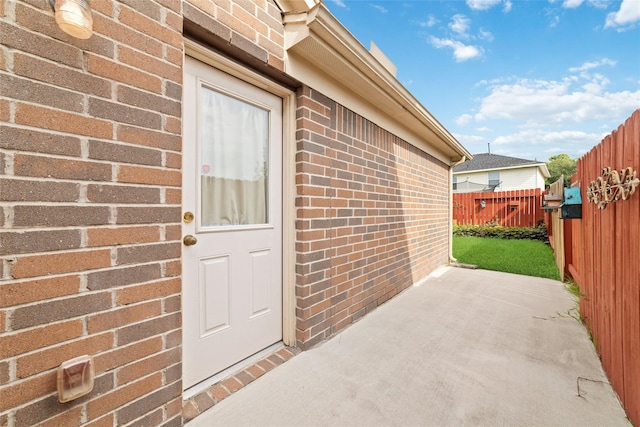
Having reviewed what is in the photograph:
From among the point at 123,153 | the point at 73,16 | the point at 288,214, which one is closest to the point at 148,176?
the point at 123,153

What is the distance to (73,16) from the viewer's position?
1.02m

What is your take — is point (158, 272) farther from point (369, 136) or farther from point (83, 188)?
point (369, 136)

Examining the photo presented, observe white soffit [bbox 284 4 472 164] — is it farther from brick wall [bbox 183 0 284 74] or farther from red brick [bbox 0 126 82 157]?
red brick [bbox 0 126 82 157]

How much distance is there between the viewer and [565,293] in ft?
13.0

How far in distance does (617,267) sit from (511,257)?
5364 mm

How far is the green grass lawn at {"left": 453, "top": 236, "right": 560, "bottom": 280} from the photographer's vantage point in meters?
5.28

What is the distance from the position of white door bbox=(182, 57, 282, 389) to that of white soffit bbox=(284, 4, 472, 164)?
44cm

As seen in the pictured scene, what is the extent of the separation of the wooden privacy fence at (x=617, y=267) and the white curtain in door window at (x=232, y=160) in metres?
2.35

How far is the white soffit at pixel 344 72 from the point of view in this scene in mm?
2117

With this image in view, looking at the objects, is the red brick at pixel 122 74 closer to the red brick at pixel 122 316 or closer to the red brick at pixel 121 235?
the red brick at pixel 121 235

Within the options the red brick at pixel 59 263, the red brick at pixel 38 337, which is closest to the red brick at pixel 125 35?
the red brick at pixel 59 263

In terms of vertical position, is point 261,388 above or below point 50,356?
below

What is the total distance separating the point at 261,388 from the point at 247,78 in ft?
7.52

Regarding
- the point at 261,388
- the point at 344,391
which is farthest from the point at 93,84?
the point at 344,391
